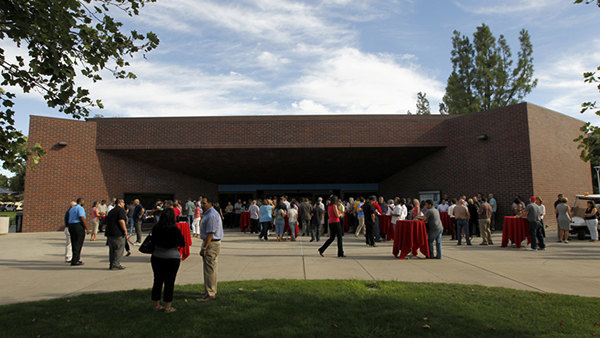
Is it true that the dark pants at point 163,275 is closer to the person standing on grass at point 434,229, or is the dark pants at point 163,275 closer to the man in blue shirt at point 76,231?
the man in blue shirt at point 76,231

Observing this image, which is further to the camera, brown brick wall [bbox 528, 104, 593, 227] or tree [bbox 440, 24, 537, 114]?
tree [bbox 440, 24, 537, 114]

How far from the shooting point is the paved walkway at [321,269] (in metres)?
6.56

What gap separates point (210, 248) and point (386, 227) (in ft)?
32.9

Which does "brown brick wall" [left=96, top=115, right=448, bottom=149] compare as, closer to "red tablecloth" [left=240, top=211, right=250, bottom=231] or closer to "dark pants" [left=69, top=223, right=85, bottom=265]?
"red tablecloth" [left=240, top=211, right=250, bottom=231]

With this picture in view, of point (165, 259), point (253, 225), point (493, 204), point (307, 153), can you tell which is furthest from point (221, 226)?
point (307, 153)

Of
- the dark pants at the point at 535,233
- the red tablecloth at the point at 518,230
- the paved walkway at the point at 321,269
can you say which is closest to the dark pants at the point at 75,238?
the paved walkway at the point at 321,269

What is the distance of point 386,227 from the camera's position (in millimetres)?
14344

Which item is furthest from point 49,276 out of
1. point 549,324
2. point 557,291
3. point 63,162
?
point 63,162

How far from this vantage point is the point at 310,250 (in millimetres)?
11398

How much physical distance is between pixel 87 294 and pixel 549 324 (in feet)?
22.1

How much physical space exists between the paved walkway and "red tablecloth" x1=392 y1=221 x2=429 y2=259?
0.93 ft

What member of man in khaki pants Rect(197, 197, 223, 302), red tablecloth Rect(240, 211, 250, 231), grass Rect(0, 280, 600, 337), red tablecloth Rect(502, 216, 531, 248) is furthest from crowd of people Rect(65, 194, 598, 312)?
red tablecloth Rect(240, 211, 250, 231)

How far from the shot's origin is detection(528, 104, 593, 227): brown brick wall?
16.9 meters

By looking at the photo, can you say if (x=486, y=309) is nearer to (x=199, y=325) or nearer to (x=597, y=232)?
(x=199, y=325)
